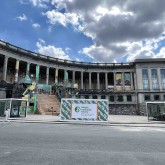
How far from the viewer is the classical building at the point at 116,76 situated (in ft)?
180

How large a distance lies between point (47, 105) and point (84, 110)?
1494 centimetres

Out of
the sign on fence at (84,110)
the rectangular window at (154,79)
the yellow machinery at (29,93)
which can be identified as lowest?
the sign on fence at (84,110)

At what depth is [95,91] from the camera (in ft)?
198

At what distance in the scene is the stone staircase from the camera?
33.3 metres

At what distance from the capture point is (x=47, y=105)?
35.8 meters

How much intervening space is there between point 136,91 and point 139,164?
55.9 m

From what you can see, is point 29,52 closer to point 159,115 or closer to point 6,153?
point 159,115

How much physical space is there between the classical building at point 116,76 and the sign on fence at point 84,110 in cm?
3274

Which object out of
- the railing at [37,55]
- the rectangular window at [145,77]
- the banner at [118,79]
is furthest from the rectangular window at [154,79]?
the banner at [118,79]

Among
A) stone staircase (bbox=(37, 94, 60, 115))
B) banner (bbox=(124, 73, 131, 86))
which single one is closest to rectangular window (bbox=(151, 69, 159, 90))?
banner (bbox=(124, 73, 131, 86))

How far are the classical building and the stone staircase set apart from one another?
15.6 metres

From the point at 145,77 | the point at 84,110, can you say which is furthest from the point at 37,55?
the point at 84,110

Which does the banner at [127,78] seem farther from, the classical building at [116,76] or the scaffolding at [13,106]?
the scaffolding at [13,106]

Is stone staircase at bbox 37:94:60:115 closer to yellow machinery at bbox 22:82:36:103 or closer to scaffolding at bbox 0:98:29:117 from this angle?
yellow machinery at bbox 22:82:36:103
